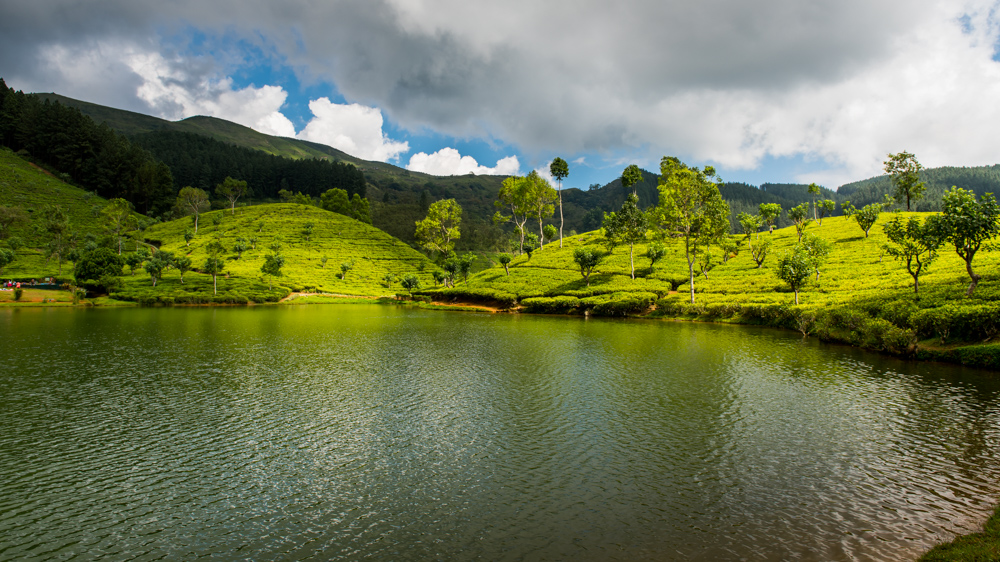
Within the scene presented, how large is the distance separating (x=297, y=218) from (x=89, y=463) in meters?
155

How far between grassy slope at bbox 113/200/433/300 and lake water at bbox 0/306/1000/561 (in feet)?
226

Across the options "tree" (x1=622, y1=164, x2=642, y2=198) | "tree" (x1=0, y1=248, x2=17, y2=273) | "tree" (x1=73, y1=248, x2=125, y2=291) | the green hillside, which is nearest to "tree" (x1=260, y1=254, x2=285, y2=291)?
"tree" (x1=73, y1=248, x2=125, y2=291)

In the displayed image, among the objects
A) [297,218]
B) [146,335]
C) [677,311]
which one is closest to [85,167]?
[297,218]

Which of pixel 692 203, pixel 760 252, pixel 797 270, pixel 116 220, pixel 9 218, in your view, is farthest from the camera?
pixel 116 220

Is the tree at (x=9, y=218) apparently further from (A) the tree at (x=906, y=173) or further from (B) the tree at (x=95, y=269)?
(A) the tree at (x=906, y=173)

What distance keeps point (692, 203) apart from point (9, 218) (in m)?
144

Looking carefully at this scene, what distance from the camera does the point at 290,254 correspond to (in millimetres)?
125062

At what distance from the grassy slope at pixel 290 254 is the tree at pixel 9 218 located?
26.5 meters

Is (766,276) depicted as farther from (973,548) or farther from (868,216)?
(973,548)

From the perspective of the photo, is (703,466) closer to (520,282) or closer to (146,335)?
(146,335)

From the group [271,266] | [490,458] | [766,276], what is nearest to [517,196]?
[766,276]

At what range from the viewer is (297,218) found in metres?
155

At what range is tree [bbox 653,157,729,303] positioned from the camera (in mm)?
59000

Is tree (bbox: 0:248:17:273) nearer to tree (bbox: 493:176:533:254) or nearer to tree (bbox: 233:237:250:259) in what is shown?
tree (bbox: 233:237:250:259)
